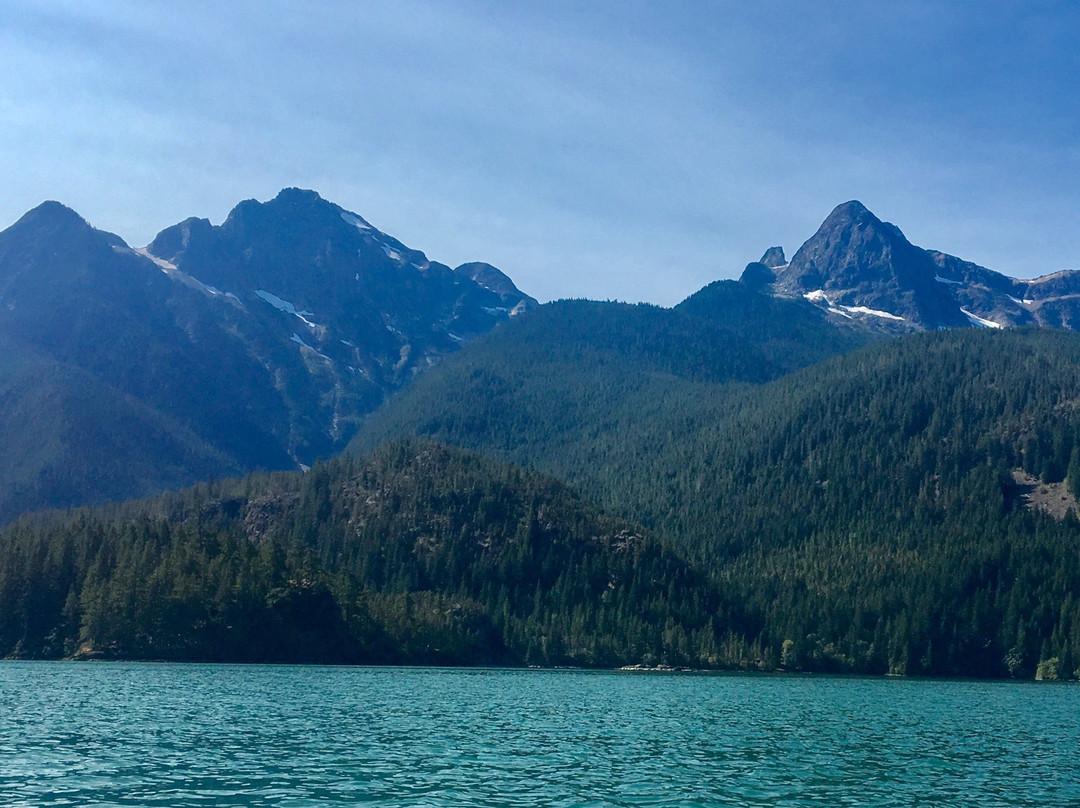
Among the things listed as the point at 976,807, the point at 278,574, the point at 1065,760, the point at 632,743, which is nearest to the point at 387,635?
the point at 278,574

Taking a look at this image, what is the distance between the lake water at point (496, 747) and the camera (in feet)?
177

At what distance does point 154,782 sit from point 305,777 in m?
7.47

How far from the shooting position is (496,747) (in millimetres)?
70688

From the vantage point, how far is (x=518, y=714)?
3735 inches

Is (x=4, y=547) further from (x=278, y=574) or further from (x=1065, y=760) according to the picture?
(x=1065, y=760)

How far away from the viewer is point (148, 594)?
174 meters

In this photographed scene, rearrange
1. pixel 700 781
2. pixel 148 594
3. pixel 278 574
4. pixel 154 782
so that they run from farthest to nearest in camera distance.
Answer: pixel 278 574 → pixel 148 594 → pixel 700 781 → pixel 154 782

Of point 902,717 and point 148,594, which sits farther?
point 148,594

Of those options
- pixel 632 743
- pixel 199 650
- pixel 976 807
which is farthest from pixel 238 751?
pixel 199 650

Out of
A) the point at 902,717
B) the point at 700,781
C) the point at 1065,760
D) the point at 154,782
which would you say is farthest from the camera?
the point at 902,717

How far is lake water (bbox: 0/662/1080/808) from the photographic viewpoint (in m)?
54.0

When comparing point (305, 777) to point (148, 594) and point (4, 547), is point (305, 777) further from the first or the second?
point (4, 547)

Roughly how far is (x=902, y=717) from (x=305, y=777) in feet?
222

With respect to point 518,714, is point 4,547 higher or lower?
higher
